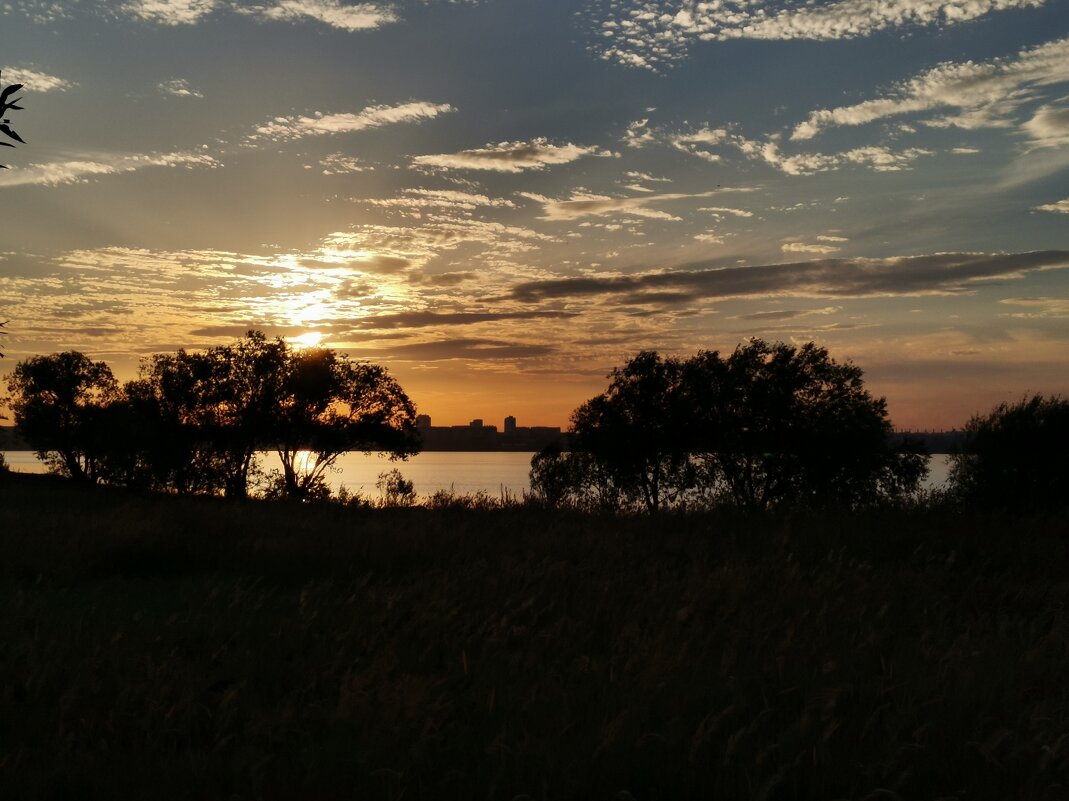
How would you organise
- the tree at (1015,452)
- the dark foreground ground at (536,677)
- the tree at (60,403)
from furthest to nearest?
1. the tree at (60,403)
2. the tree at (1015,452)
3. the dark foreground ground at (536,677)

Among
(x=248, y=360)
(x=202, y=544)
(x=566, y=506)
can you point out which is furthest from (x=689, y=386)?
(x=202, y=544)

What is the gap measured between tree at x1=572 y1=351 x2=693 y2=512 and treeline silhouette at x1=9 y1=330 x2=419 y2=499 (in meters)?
14.7

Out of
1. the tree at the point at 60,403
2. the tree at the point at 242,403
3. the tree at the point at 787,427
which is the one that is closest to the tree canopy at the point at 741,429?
the tree at the point at 787,427

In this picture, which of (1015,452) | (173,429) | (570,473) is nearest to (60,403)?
(173,429)

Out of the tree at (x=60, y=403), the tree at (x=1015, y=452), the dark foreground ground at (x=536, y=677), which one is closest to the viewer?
the dark foreground ground at (x=536, y=677)

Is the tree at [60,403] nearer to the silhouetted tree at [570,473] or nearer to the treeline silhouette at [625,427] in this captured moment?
the treeline silhouette at [625,427]

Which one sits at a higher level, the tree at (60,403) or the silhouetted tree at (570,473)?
the tree at (60,403)

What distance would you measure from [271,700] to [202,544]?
21.1 feet

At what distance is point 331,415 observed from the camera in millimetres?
62250

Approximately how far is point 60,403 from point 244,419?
24607mm

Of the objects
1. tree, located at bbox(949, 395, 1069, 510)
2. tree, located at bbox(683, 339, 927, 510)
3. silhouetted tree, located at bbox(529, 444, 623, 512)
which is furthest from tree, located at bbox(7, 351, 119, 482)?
tree, located at bbox(949, 395, 1069, 510)

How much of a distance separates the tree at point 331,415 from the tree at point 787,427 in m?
21.8

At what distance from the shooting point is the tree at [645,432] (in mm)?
60375

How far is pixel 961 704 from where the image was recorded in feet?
15.2
